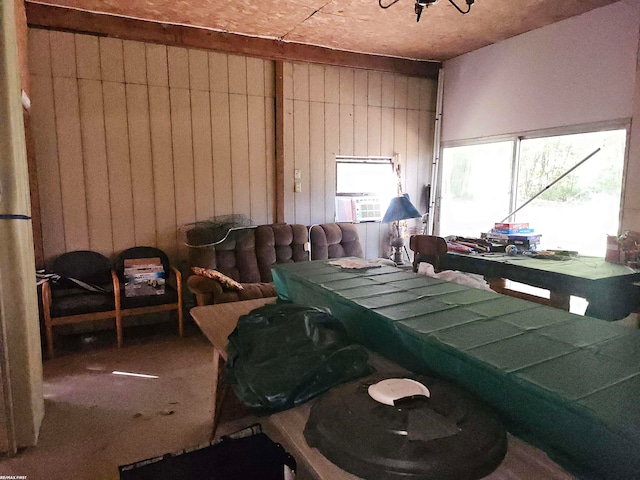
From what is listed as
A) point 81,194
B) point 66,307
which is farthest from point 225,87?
point 66,307

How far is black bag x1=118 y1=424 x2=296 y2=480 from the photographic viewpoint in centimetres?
111

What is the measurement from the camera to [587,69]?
Result: 3779 mm

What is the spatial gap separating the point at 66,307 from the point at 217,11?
8.97ft

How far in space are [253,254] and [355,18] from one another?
2.37 m

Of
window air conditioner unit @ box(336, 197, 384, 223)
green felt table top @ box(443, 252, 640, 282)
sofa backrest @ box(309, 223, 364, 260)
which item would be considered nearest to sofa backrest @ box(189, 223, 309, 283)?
sofa backrest @ box(309, 223, 364, 260)

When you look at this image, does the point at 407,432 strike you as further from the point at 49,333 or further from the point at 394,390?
the point at 49,333

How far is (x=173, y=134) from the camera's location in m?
4.19

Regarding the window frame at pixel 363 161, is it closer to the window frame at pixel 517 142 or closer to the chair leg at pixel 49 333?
the window frame at pixel 517 142

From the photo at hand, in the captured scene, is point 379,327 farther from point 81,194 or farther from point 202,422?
point 81,194

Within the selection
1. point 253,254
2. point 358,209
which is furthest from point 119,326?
point 358,209

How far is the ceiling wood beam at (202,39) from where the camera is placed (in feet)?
11.8

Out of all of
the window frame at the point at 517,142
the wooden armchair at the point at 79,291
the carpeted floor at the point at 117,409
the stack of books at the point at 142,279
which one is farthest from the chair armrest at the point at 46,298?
the window frame at the point at 517,142

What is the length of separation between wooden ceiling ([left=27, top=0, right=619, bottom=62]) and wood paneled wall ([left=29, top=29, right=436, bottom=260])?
339 millimetres

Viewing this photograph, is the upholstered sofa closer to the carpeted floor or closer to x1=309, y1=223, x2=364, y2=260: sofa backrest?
x1=309, y1=223, x2=364, y2=260: sofa backrest
